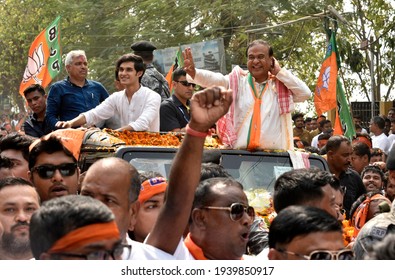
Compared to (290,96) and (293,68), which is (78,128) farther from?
(293,68)

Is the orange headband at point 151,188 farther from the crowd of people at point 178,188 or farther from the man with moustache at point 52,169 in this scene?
the man with moustache at point 52,169

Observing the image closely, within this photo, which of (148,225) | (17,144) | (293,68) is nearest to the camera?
(148,225)

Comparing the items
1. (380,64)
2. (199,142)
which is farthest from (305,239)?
(380,64)

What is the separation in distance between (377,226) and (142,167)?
2905 millimetres

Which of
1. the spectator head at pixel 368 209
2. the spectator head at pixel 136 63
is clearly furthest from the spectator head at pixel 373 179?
the spectator head at pixel 136 63

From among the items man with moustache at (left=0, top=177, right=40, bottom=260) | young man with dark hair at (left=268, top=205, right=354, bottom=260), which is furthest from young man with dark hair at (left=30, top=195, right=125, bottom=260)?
man with moustache at (left=0, top=177, right=40, bottom=260)

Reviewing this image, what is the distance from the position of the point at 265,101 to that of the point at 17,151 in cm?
260

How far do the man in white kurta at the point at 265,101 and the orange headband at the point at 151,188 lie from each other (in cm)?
281

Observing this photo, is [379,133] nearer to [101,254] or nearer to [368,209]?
[368,209]

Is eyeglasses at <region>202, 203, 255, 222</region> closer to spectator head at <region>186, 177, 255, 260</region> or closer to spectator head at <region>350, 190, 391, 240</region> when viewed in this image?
spectator head at <region>186, 177, 255, 260</region>

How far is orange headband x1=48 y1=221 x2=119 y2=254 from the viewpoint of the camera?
3.55m

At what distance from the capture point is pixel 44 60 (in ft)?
50.0

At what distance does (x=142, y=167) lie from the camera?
831 cm

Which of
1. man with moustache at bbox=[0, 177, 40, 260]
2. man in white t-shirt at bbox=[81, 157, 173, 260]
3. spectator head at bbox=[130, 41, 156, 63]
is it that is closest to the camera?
man in white t-shirt at bbox=[81, 157, 173, 260]
